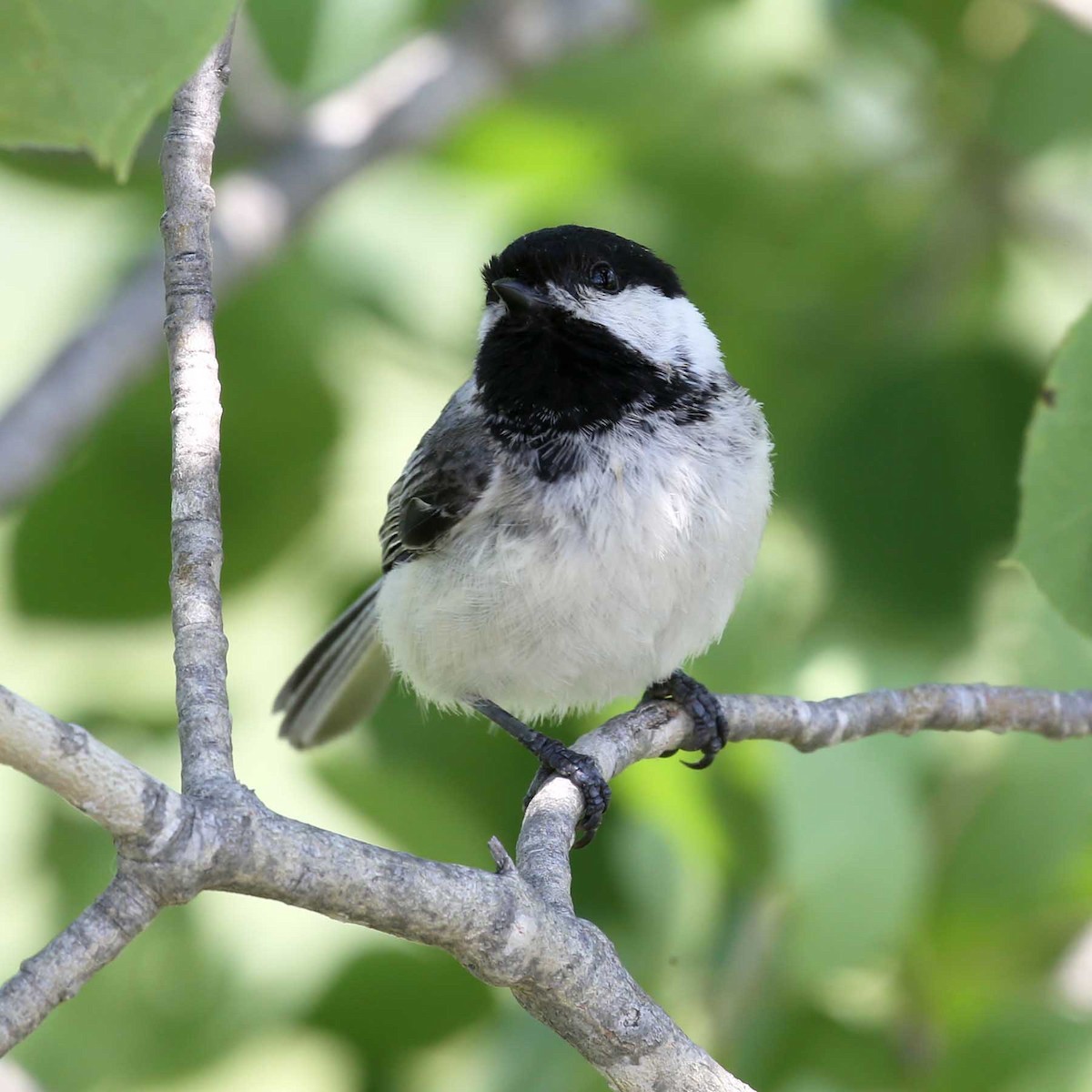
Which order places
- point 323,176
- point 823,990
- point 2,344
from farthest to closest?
point 2,344, point 323,176, point 823,990

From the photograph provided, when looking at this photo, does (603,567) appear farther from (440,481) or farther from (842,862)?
(842,862)

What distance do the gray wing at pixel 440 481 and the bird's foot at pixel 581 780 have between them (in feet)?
1.29

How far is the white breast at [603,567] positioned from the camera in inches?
75.9

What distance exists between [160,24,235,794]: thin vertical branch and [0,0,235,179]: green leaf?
0.33 metres

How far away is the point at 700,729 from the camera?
2.00 meters

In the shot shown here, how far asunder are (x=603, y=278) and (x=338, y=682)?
87 centimetres

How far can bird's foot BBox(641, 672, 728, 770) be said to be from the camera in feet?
6.36

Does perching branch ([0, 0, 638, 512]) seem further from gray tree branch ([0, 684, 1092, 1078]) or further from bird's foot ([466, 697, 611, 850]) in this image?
gray tree branch ([0, 684, 1092, 1078])

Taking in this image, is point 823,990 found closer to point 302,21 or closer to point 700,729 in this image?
point 700,729

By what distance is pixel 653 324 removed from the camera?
223cm

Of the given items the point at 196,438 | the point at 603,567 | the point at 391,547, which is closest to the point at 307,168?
the point at 391,547

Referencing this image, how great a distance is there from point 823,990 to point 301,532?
1211mm

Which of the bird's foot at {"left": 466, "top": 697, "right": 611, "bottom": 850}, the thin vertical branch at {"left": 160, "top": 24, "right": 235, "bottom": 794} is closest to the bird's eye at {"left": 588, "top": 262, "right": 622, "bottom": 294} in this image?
the bird's foot at {"left": 466, "top": 697, "right": 611, "bottom": 850}

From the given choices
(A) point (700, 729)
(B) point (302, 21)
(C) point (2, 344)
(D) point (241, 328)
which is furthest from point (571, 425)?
(C) point (2, 344)
